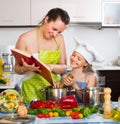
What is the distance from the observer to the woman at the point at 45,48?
225 centimetres

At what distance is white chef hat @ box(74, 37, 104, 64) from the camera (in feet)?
6.70

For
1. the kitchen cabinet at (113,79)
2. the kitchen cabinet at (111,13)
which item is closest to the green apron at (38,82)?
the kitchen cabinet at (113,79)

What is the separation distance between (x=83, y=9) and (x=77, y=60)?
2.18m

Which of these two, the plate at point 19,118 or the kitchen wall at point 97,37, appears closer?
the plate at point 19,118

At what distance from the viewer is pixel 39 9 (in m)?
4.20

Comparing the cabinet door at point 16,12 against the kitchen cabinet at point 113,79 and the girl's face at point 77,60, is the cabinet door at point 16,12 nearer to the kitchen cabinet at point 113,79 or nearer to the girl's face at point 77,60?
the kitchen cabinet at point 113,79

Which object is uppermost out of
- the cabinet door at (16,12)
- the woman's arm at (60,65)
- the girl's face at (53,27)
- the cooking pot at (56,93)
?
the cabinet door at (16,12)

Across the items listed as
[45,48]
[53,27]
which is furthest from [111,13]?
[53,27]

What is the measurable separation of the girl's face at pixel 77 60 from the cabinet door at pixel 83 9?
2115 millimetres

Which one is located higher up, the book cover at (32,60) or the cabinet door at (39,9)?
the cabinet door at (39,9)

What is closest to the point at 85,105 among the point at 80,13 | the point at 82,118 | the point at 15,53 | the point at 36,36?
the point at 82,118

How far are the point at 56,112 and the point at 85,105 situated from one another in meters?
0.25

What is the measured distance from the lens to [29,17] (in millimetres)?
4199

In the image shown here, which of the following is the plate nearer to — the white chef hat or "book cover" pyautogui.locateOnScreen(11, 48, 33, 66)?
"book cover" pyautogui.locateOnScreen(11, 48, 33, 66)
